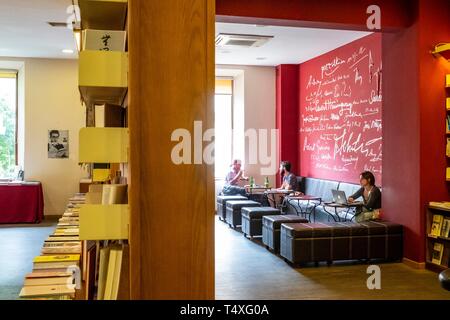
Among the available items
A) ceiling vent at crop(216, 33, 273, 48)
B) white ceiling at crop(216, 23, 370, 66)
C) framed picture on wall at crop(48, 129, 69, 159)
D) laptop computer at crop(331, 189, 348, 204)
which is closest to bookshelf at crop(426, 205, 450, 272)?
laptop computer at crop(331, 189, 348, 204)

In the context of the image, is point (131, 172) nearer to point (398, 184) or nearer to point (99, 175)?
point (99, 175)

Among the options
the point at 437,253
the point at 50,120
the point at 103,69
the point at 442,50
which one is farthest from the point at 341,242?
the point at 50,120

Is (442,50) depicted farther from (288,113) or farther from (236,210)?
(288,113)

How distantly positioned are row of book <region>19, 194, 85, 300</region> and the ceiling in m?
3.87

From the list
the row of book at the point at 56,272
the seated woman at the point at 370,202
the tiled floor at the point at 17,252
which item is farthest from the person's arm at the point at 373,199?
the tiled floor at the point at 17,252

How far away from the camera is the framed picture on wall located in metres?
9.66

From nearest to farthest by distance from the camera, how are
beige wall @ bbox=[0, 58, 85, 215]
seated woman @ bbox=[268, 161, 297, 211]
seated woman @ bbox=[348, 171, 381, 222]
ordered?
seated woman @ bbox=[348, 171, 381, 222] → seated woman @ bbox=[268, 161, 297, 211] → beige wall @ bbox=[0, 58, 85, 215]

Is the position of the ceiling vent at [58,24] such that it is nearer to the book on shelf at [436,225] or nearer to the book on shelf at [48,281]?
the book on shelf at [48,281]

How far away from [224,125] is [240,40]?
3571mm

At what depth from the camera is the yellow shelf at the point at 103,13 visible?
7.80 feet

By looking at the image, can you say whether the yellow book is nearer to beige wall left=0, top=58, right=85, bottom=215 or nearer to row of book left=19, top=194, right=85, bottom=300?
row of book left=19, top=194, right=85, bottom=300

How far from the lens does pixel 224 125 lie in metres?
11.3

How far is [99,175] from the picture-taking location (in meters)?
3.60
